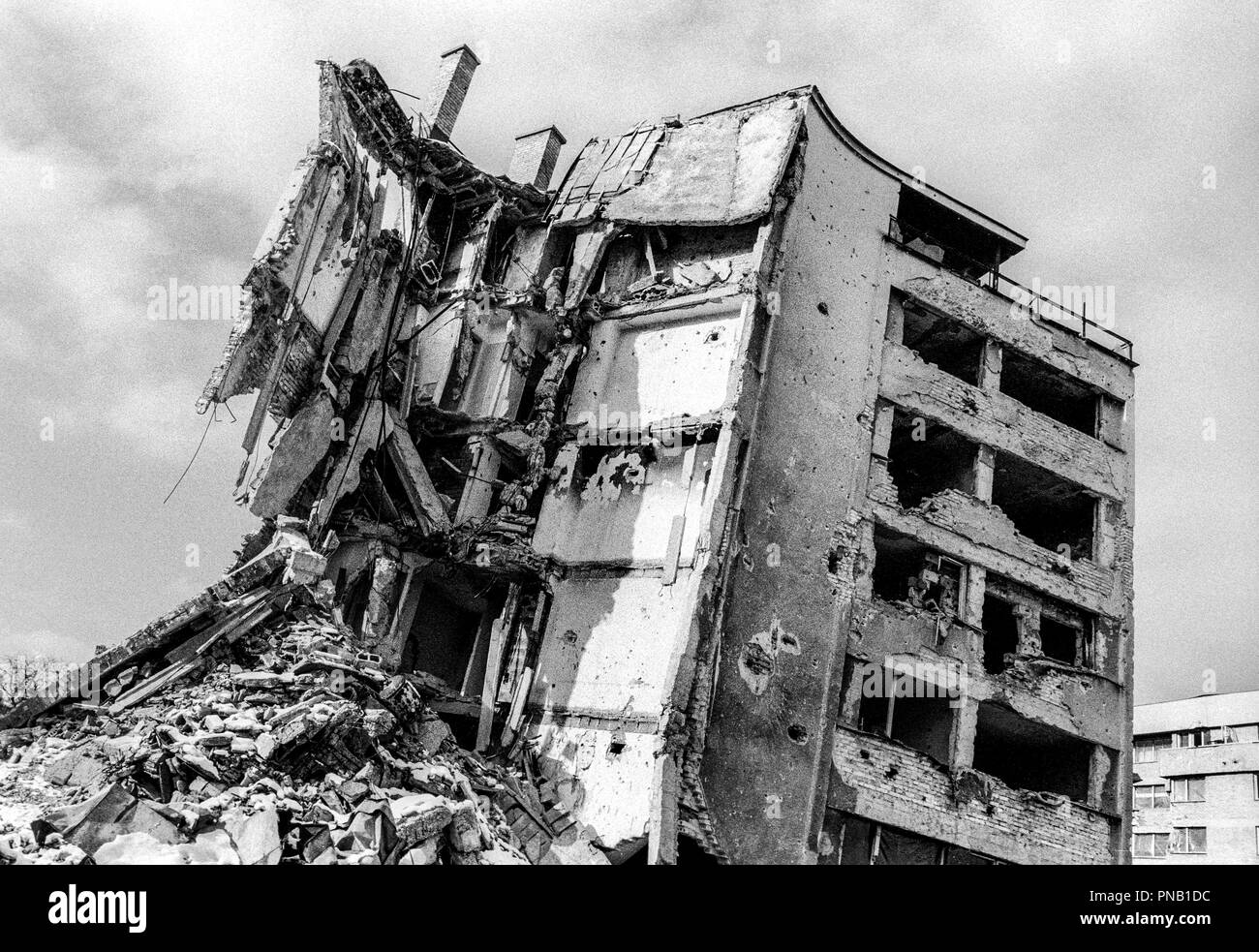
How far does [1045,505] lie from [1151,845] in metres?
14.5

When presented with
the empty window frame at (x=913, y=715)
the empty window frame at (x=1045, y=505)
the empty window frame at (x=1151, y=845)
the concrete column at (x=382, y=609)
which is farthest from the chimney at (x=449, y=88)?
the empty window frame at (x=1151, y=845)

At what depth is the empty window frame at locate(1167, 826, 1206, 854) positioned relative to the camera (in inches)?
1065

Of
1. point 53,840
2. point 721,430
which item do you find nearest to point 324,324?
point 721,430

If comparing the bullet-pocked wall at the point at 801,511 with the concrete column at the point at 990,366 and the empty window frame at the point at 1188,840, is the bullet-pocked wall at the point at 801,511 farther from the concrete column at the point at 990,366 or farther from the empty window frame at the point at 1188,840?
the empty window frame at the point at 1188,840

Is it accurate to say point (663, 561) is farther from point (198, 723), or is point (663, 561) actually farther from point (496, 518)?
point (198, 723)

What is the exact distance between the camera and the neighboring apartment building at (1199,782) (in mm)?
26578

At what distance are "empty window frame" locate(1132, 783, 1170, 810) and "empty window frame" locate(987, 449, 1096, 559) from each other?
13060 millimetres

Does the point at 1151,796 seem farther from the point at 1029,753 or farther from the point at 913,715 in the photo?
the point at 913,715

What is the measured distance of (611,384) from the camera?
16156 mm

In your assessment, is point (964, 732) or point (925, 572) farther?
point (925, 572)

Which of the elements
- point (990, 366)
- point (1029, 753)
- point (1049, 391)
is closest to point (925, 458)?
point (990, 366)

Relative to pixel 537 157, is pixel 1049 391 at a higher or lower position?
lower

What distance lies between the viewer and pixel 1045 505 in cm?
1930

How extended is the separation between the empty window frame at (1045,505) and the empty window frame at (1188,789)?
1248 cm
